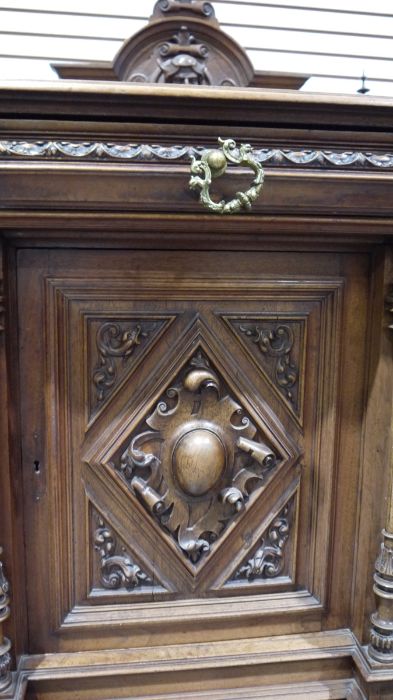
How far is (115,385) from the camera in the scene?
65cm

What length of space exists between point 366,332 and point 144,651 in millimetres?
508

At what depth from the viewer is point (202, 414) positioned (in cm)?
67

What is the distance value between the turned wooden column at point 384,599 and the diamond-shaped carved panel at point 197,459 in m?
0.16

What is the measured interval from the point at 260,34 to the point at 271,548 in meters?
1.08

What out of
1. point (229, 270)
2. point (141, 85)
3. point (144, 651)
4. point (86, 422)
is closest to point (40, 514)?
point (86, 422)

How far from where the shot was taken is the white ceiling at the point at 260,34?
43.7 inches

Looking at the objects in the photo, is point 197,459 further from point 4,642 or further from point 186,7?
point 186,7

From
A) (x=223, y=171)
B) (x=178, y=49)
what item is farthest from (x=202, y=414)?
(x=178, y=49)

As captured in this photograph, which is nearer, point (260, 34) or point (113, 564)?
point (113, 564)

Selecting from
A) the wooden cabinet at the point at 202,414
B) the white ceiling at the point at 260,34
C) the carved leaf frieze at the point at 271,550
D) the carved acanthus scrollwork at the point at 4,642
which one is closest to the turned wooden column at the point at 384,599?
the wooden cabinet at the point at 202,414

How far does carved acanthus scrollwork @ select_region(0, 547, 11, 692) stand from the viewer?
0.60 m

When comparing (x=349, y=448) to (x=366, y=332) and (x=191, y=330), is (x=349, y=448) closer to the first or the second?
(x=366, y=332)

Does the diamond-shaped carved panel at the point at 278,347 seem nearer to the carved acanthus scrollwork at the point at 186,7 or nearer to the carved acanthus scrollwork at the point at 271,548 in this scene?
the carved acanthus scrollwork at the point at 271,548

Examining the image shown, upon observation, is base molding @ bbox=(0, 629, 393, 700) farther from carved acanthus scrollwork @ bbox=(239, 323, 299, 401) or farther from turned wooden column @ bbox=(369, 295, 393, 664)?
carved acanthus scrollwork @ bbox=(239, 323, 299, 401)
